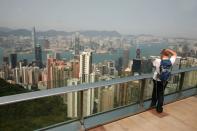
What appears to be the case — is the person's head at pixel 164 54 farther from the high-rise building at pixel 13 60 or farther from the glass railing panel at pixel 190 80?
the high-rise building at pixel 13 60

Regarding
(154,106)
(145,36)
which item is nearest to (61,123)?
(154,106)

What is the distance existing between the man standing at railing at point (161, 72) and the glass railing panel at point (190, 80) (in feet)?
3.68

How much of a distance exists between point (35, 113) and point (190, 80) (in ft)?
12.5

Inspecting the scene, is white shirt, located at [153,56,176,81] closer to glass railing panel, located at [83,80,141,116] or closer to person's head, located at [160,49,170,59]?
person's head, located at [160,49,170,59]

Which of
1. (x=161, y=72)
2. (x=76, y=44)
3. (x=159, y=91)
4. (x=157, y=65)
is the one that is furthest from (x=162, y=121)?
(x=76, y=44)

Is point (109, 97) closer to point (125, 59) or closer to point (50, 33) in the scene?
point (125, 59)

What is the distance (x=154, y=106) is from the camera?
349cm

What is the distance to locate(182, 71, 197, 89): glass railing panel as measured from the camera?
4.05m

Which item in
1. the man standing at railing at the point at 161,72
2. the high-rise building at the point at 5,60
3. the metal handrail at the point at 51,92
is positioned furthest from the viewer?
the high-rise building at the point at 5,60

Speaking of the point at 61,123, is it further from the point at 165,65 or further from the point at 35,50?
the point at 35,50

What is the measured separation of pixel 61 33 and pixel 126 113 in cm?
882

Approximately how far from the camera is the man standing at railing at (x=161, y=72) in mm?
3092

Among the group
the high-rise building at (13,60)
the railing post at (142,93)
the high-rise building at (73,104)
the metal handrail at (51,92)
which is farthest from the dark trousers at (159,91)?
the high-rise building at (13,60)

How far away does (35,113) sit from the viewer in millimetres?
2037
